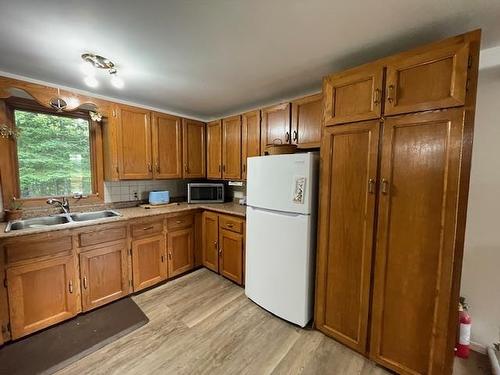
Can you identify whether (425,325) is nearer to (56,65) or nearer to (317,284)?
(317,284)

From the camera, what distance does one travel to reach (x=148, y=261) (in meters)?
2.43

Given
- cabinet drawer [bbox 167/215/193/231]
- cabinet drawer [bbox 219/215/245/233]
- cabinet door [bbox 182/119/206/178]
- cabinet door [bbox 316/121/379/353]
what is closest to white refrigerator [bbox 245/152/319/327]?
cabinet door [bbox 316/121/379/353]

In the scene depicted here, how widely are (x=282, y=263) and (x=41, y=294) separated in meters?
2.05

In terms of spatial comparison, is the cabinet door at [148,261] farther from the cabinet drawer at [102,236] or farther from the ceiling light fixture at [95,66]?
the ceiling light fixture at [95,66]

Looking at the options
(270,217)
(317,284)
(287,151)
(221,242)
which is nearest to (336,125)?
(287,151)

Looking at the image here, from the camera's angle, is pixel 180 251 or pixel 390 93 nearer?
pixel 390 93

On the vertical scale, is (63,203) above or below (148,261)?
above

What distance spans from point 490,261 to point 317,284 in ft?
4.21

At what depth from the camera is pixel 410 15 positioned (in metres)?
1.20

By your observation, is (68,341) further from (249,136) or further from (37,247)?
(249,136)

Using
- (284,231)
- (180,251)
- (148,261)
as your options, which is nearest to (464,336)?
(284,231)

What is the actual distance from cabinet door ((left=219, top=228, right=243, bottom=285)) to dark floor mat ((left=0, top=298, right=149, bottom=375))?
988mm

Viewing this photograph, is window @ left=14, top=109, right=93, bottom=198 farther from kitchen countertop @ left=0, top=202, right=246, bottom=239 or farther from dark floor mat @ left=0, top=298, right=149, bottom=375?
dark floor mat @ left=0, top=298, right=149, bottom=375

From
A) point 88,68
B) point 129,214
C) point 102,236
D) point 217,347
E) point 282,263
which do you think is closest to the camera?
point 217,347
